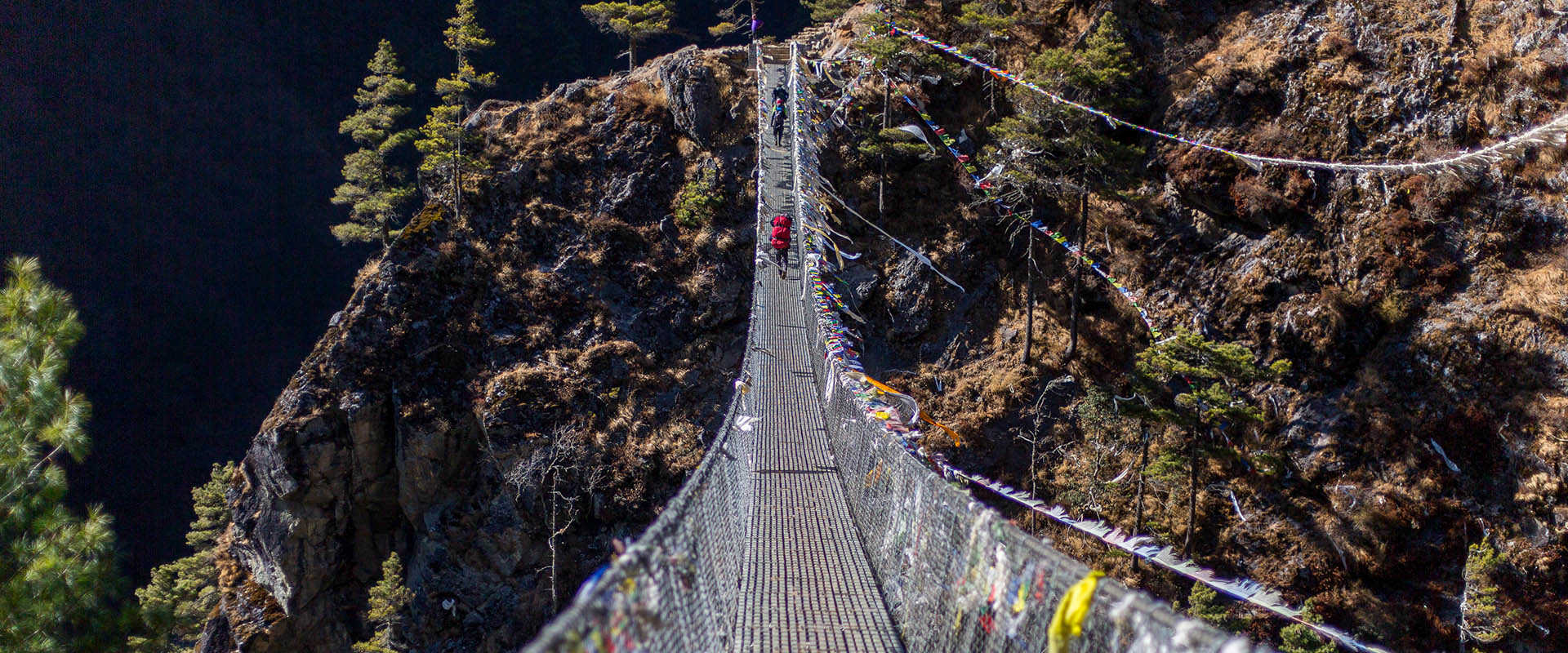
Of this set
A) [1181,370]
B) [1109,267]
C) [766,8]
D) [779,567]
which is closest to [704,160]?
[1109,267]

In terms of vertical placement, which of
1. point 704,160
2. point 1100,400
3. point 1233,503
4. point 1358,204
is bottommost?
point 1233,503

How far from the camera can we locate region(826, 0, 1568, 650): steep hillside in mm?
12367

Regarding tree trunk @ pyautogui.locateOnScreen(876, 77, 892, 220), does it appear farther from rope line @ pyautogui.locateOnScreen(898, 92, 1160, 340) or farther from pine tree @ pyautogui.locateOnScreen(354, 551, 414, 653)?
pine tree @ pyautogui.locateOnScreen(354, 551, 414, 653)

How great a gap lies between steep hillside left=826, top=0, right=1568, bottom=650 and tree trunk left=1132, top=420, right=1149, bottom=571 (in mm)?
203

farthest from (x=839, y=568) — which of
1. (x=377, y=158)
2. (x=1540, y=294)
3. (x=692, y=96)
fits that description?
(x=377, y=158)

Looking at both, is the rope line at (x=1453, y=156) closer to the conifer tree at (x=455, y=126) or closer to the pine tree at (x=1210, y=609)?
the pine tree at (x=1210, y=609)

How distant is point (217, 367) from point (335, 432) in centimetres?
2528

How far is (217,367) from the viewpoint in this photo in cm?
3744

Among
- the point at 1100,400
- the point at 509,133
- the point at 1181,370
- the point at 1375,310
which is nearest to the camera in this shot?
the point at 1181,370

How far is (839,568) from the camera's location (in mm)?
6430

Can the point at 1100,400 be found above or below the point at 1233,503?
above

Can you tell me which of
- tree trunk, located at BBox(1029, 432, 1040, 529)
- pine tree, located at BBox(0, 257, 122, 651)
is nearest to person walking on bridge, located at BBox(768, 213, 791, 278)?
tree trunk, located at BBox(1029, 432, 1040, 529)

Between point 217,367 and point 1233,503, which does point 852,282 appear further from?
point 217,367

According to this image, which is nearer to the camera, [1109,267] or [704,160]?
[1109,267]
